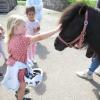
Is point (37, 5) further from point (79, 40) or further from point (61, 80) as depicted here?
point (79, 40)

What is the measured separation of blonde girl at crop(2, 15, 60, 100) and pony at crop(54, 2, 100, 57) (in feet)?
1.05

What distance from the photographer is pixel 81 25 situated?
4.11m

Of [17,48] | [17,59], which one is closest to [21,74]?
[17,59]

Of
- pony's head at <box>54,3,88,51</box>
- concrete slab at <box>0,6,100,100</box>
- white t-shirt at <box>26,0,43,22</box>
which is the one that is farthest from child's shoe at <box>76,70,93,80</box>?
white t-shirt at <box>26,0,43,22</box>

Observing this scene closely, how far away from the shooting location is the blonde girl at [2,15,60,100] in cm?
446

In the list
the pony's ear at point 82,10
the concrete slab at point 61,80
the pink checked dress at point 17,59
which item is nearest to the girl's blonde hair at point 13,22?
the pink checked dress at point 17,59

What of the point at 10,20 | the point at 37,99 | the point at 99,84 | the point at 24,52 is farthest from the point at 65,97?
the point at 10,20

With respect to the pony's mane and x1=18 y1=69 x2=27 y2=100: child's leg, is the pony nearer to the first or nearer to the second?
the pony's mane

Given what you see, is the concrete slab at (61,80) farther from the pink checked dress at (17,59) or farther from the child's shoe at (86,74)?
the pink checked dress at (17,59)

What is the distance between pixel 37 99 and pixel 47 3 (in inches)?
370

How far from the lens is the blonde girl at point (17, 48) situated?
446 centimetres

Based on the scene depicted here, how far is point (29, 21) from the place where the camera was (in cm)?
669

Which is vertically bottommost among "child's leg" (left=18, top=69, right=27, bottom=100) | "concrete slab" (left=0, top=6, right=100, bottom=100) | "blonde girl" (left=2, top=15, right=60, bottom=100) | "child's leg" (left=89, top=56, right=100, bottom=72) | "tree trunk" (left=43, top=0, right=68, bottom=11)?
"tree trunk" (left=43, top=0, right=68, bottom=11)

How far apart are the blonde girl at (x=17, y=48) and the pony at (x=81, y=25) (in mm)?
320
